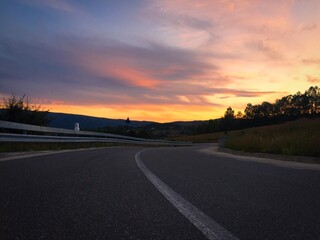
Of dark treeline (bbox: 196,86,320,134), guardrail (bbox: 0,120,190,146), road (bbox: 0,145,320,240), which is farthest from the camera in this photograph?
dark treeline (bbox: 196,86,320,134)

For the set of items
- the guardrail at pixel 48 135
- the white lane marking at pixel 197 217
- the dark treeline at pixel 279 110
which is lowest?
the white lane marking at pixel 197 217

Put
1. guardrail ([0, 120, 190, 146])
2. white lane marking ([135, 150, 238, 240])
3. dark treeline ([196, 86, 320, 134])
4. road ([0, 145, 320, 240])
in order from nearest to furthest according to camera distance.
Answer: white lane marking ([135, 150, 238, 240]) → road ([0, 145, 320, 240]) → guardrail ([0, 120, 190, 146]) → dark treeline ([196, 86, 320, 134])

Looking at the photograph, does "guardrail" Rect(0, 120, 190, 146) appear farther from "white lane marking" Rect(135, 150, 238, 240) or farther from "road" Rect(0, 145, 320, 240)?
"white lane marking" Rect(135, 150, 238, 240)

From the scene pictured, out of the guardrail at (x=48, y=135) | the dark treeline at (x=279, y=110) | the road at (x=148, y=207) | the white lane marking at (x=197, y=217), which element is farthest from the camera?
the dark treeline at (x=279, y=110)

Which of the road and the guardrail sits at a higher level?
the guardrail

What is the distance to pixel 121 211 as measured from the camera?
486 centimetres

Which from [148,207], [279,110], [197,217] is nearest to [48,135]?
[148,207]

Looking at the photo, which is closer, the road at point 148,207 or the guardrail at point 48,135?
the road at point 148,207

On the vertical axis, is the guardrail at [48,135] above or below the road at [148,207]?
above

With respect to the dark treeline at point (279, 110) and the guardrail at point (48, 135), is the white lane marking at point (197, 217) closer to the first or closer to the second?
the guardrail at point (48, 135)

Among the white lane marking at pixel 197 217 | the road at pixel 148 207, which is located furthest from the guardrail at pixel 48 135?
the white lane marking at pixel 197 217

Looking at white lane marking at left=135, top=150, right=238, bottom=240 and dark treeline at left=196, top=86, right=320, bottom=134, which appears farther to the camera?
dark treeline at left=196, top=86, right=320, bottom=134

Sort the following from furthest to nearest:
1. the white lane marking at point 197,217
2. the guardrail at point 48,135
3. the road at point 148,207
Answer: the guardrail at point 48,135 < the road at point 148,207 < the white lane marking at point 197,217

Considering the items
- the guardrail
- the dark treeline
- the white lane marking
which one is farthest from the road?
the dark treeline
